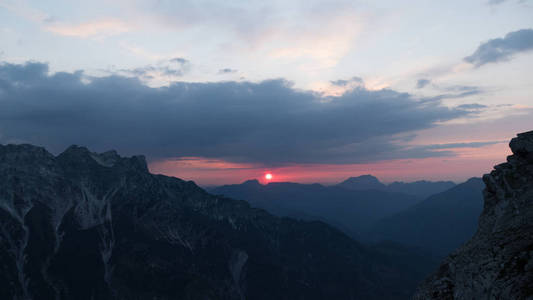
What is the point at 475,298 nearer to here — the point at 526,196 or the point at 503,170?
the point at 526,196

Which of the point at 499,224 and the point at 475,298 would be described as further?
the point at 499,224

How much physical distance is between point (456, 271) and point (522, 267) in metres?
7.75

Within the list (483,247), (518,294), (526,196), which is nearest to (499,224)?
(526,196)

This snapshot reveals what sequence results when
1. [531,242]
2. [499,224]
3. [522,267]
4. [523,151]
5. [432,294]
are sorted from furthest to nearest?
[523,151], [499,224], [432,294], [531,242], [522,267]

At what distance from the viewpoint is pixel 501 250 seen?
25.0 metres

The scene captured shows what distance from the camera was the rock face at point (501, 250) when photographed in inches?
848

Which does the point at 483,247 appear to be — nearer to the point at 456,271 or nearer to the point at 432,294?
the point at 456,271

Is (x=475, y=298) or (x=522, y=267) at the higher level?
(x=522, y=267)

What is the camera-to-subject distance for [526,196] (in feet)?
109

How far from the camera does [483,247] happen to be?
92.3 ft

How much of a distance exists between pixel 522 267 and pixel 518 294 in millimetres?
2843

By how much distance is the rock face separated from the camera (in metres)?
21.5

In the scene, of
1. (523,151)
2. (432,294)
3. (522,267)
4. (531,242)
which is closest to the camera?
(522,267)

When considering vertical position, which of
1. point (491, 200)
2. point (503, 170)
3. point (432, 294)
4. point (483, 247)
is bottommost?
point (432, 294)
